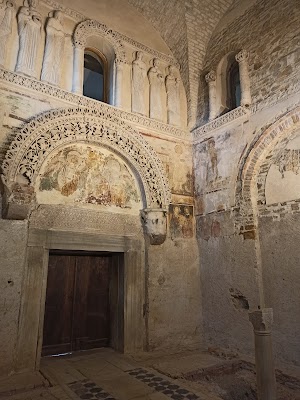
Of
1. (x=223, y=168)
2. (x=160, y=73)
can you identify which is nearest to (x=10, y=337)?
(x=223, y=168)

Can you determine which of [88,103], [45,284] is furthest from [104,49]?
[45,284]

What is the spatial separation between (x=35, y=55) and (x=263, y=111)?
14.4 feet

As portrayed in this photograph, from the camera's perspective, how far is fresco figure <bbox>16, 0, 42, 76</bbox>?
5512mm

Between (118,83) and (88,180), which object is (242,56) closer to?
(118,83)

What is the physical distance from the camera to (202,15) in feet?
24.2

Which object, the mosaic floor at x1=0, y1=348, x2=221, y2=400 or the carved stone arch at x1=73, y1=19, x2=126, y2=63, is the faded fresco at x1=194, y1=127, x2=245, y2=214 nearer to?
the carved stone arch at x1=73, y1=19, x2=126, y2=63

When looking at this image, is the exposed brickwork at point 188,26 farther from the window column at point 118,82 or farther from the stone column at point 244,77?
the window column at point 118,82

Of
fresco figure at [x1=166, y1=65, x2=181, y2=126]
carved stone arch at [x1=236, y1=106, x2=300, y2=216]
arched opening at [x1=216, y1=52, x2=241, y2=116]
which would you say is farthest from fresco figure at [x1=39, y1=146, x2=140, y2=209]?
arched opening at [x1=216, y1=52, x2=241, y2=116]

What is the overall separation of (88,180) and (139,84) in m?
2.65

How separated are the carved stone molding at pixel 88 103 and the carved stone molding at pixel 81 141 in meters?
0.16

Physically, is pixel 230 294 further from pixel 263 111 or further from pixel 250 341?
pixel 263 111

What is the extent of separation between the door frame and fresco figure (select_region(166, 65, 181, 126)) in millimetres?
2966

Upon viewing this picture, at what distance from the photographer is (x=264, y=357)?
3.70 m

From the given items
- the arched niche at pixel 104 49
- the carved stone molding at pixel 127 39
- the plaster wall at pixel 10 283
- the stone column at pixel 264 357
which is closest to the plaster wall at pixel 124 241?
the plaster wall at pixel 10 283
